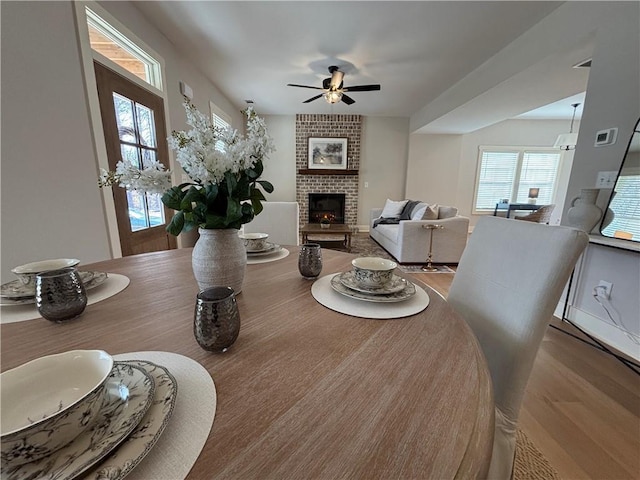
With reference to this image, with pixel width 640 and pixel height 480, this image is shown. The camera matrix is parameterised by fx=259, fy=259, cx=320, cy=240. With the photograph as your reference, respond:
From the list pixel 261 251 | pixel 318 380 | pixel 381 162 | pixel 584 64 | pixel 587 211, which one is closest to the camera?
pixel 318 380

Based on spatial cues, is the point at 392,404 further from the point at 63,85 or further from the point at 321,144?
the point at 321,144

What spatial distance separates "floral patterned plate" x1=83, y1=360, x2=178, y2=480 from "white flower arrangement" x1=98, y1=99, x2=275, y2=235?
1.29 feet

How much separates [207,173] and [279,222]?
122cm

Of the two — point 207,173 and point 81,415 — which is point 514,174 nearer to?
point 207,173

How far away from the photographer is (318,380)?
447 millimetres

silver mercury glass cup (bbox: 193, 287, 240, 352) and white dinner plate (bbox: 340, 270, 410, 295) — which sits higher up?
silver mercury glass cup (bbox: 193, 287, 240, 352)

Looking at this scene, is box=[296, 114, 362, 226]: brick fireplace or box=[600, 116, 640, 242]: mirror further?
box=[296, 114, 362, 226]: brick fireplace

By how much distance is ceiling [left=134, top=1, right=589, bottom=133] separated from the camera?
7.09ft

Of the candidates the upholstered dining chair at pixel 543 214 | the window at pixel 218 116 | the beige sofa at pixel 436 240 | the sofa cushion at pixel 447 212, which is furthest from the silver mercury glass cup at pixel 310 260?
the upholstered dining chair at pixel 543 214

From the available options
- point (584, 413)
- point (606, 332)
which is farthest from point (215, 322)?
point (606, 332)

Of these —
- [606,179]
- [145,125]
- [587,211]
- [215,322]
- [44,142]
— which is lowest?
[215,322]

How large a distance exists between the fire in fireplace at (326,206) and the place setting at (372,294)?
490 centimetres

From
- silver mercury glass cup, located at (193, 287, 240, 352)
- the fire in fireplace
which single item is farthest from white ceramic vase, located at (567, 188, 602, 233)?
the fire in fireplace

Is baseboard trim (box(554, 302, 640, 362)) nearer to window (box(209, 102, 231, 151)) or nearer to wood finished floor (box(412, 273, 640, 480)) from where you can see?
wood finished floor (box(412, 273, 640, 480))
